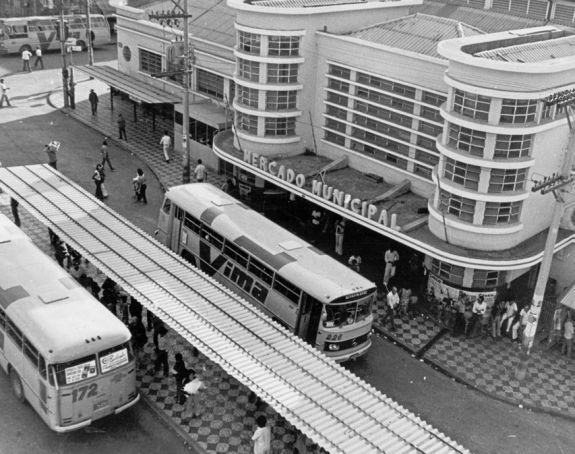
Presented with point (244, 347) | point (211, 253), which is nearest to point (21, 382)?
point (244, 347)

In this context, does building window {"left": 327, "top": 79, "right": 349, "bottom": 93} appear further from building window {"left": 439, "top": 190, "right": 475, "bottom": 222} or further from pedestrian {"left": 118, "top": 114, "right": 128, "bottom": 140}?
pedestrian {"left": 118, "top": 114, "right": 128, "bottom": 140}

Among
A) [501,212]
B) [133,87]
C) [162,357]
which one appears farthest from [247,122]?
[162,357]

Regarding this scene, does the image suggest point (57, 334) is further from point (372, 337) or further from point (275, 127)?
point (275, 127)

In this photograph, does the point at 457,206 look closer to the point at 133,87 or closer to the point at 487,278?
the point at 487,278

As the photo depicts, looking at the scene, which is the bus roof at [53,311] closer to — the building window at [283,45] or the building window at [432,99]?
the building window at [283,45]

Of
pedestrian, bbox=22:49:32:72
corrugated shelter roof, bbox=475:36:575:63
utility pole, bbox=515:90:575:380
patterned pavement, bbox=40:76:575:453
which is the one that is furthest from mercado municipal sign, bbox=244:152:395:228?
pedestrian, bbox=22:49:32:72

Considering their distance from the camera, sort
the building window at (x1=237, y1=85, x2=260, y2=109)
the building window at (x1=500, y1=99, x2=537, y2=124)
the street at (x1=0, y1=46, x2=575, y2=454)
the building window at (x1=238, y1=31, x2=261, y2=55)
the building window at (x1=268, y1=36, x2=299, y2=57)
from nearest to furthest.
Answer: the street at (x1=0, y1=46, x2=575, y2=454), the building window at (x1=500, y1=99, x2=537, y2=124), the building window at (x1=268, y1=36, x2=299, y2=57), the building window at (x1=238, y1=31, x2=261, y2=55), the building window at (x1=237, y1=85, x2=260, y2=109)

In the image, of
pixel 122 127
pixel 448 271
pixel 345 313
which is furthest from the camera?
pixel 122 127
